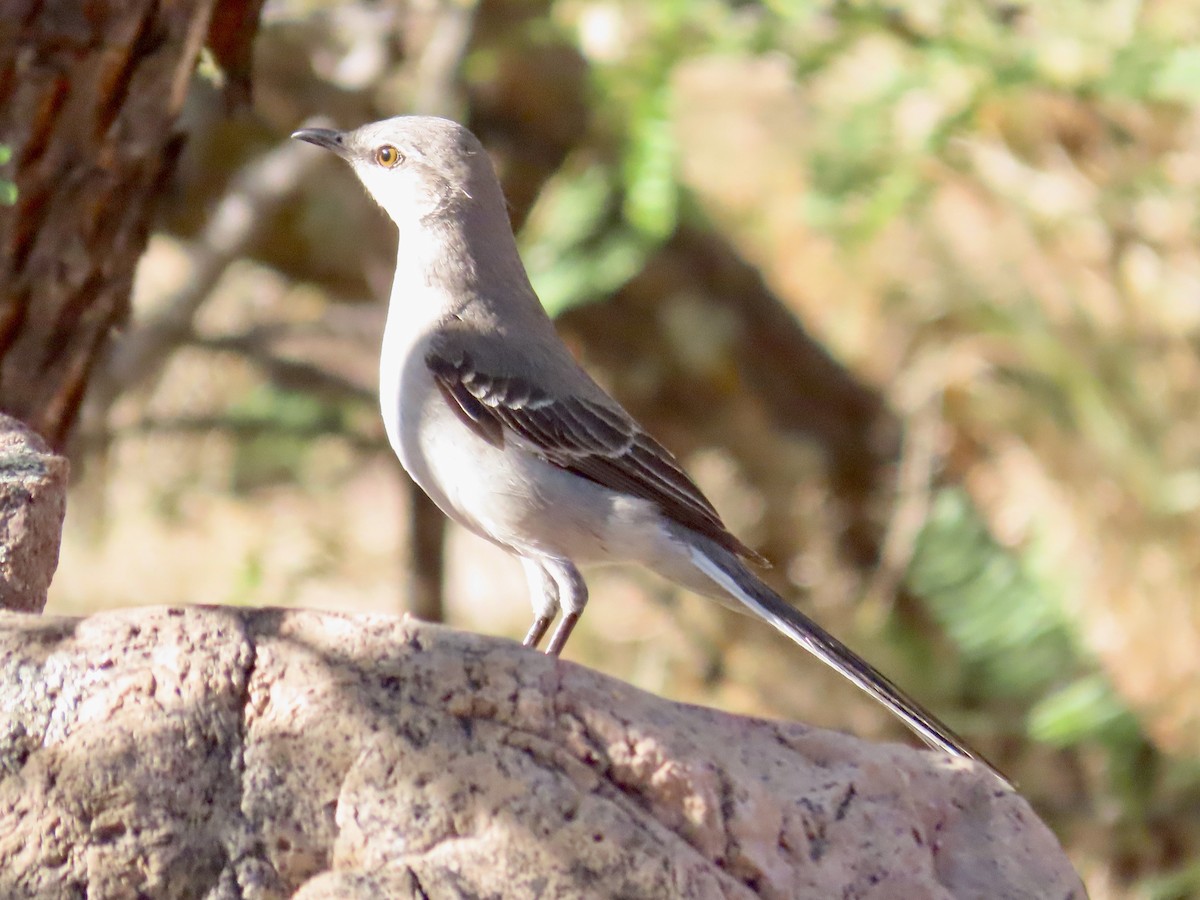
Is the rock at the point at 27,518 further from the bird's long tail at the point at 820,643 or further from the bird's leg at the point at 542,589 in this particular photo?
the bird's long tail at the point at 820,643

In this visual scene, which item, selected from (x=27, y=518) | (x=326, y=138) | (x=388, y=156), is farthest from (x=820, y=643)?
(x=326, y=138)

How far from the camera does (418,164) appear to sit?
5367mm

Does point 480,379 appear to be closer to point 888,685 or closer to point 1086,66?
point 888,685

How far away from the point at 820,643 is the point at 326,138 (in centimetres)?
270

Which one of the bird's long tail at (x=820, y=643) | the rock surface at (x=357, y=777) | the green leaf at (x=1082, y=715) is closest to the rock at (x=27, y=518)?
the rock surface at (x=357, y=777)

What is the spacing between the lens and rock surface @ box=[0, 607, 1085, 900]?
280 centimetres

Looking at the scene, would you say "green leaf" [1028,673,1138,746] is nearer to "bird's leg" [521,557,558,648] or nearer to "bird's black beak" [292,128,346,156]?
"bird's leg" [521,557,558,648]

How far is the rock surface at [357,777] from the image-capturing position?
9.18 feet

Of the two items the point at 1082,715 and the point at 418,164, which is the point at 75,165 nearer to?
the point at 418,164

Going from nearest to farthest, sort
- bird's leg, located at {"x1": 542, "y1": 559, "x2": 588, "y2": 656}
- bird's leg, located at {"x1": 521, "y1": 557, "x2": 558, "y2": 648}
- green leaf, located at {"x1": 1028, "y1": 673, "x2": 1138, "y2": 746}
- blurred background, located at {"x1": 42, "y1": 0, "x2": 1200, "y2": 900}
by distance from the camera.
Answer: bird's leg, located at {"x1": 542, "y1": 559, "x2": 588, "y2": 656} → bird's leg, located at {"x1": 521, "y1": 557, "x2": 558, "y2": 648} → blurred background, located at {"x1": 42, "y1": 0, "x2": 1200, "y2": 900} → green leaf, located at {"x1": 1028, "y1": 673, "x2": 1138, "y2": 746}

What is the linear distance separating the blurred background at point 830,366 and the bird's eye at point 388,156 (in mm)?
1806

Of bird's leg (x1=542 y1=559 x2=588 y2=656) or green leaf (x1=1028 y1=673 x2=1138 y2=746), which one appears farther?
green leaf (x1=1028 y1=673 x2=1138 y2=746)

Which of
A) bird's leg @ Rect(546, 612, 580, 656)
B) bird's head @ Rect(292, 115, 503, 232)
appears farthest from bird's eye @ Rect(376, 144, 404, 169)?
bird's leg @ Rect(546, 612, 580, 656)

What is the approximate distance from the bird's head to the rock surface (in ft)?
8.31
